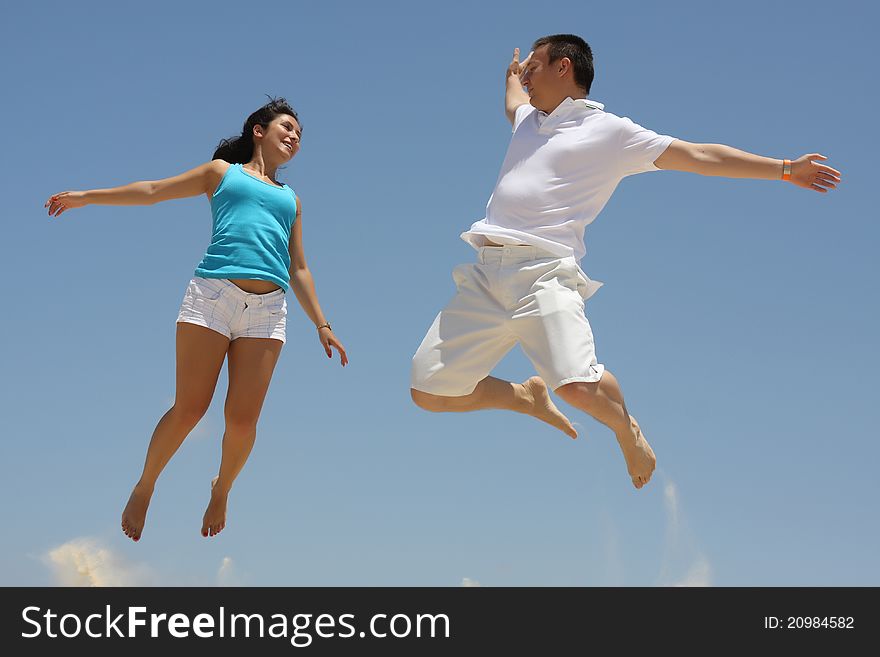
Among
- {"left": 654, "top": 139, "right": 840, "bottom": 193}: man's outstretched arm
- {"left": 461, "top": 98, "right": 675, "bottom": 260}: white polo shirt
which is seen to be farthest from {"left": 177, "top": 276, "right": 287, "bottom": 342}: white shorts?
{"left": 654, "top": 139, "right": 840, "bottom": 193}: man's outstretched arm

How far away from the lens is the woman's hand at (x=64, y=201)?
28.7 ft

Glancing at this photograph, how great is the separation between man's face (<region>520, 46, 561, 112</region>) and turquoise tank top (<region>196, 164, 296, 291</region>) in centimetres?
197

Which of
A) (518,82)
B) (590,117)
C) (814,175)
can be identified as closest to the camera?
(814,175)

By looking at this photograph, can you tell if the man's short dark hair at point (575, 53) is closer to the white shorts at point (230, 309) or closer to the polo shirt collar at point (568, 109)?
the polo shirt collar at point (568, 109)

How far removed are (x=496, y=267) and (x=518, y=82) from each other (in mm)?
1745

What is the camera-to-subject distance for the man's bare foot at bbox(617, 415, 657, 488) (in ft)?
27.6

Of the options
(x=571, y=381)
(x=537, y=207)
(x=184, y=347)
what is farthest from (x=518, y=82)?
(x=184, y=347)

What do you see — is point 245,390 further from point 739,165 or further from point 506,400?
point 739,165

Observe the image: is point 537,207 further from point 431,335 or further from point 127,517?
point 127,517

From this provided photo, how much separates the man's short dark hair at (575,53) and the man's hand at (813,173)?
1.64 metres

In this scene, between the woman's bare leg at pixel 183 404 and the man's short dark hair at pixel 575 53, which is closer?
the woman's bare leg at pixel 183 404

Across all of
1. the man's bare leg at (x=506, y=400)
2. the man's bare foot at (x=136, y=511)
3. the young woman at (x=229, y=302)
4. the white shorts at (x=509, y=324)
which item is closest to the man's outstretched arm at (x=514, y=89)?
the white shorts at (x=509, y=324)

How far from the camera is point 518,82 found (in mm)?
9281

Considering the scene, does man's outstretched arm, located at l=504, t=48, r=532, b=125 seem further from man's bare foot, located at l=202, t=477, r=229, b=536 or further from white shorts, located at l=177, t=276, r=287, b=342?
man's bare foot, located at l=202, t=477, r=229, b=536
